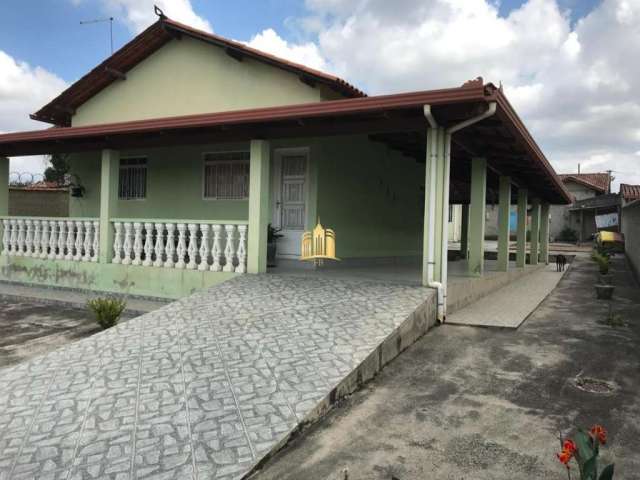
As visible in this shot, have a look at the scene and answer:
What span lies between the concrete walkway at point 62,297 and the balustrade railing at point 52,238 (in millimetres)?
602

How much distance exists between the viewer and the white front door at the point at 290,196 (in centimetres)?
905

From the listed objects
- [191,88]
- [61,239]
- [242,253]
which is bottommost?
[242,253]

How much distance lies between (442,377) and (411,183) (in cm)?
826

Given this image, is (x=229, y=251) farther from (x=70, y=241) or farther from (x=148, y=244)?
(x=70, y=241)

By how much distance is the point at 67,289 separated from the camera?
908cm

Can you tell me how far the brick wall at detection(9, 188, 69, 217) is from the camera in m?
17.0

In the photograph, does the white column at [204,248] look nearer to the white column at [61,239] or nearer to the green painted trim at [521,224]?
the white column at [61,239]

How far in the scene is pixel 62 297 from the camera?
333 inches

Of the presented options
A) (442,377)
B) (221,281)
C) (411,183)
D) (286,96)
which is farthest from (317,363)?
(411,183)

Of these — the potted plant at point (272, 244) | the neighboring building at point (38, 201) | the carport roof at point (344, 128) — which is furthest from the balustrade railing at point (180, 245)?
the neighboring building at point (38, 201)

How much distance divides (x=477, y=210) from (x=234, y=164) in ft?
15.2

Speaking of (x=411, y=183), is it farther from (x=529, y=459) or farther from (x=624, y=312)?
(x=529, y=459)

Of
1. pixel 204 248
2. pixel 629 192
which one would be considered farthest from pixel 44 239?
pixel 629 192

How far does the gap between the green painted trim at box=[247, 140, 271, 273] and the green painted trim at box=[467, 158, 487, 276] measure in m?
3.73
